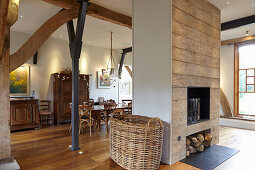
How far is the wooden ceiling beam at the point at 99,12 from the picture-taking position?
149 inches

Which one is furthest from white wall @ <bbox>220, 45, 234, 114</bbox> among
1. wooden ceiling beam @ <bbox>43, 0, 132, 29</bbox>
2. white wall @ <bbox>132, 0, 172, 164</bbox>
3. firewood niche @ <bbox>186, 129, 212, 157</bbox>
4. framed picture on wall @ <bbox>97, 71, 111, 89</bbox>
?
white wall @ <bbox>132, 0, 172, 164</bbox>

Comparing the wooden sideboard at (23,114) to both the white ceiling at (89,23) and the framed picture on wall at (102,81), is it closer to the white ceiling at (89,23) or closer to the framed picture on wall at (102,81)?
the white ceiling at (89,23)

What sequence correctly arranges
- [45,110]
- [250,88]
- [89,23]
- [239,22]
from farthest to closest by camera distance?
[45,110]
[250,88]
[89,23]
[239,22]

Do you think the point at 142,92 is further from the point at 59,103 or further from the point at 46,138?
the point at 59,103

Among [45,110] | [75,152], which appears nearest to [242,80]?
[75,152]

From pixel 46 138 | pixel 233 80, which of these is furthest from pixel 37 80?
pixel 233 80

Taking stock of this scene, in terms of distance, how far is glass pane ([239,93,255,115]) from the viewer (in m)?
6.28

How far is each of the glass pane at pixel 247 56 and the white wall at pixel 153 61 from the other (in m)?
5.11

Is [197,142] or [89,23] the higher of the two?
[89,23]

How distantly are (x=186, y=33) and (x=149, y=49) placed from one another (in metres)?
0.77

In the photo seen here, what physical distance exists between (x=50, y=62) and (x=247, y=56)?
750 cm

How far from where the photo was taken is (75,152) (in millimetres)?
3484

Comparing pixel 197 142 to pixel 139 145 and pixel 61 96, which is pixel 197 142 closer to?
pixel 139 145

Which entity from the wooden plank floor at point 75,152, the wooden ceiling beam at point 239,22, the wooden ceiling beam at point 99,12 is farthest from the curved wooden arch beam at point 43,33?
the wooden ceiling beam at point 239,22
